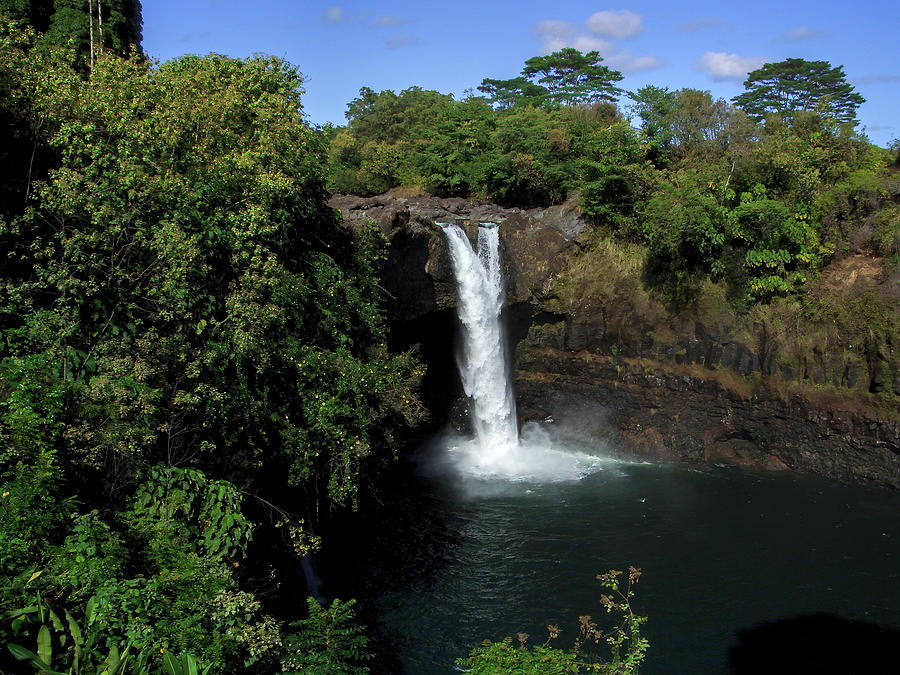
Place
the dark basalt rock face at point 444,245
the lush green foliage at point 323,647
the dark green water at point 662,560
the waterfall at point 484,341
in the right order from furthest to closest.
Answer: the waterfall at point 484,341 < the dark basalt rock face at point 444,245 < the dark green water at point 662,560 < the lush green foliage at point 323,647

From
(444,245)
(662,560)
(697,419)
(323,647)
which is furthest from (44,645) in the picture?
(697,419)

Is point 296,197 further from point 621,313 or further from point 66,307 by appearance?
point 621,313

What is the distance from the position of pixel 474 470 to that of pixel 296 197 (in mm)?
13085

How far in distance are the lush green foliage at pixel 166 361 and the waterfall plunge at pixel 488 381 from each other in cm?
Answer: 867

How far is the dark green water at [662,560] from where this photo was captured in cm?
1364

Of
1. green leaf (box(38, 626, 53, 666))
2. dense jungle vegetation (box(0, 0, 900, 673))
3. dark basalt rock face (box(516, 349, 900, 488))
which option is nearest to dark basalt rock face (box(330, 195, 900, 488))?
dark basalt rock face (box(516, 349, 900, 488))

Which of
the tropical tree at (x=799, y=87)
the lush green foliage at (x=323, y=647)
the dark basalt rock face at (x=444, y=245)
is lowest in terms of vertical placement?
the lush green foliage at (x=323, y=647)

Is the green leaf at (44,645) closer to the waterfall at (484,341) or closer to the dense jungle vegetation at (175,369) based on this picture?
the dense jungle vegetation at (175,369)

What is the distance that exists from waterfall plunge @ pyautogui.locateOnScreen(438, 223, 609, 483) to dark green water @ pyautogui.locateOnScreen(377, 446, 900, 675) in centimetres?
245

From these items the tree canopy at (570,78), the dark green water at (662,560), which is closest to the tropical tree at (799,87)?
the tree canopy at (570,78)

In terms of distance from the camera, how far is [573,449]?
25453 millimetres

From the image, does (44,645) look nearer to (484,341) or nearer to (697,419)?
(484,341)

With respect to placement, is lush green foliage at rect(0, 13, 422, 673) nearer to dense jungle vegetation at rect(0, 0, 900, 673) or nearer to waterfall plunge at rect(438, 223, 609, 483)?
dense jungle vegetation at rect(0, 0, 900, 673)

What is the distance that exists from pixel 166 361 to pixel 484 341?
1624 centimetres
